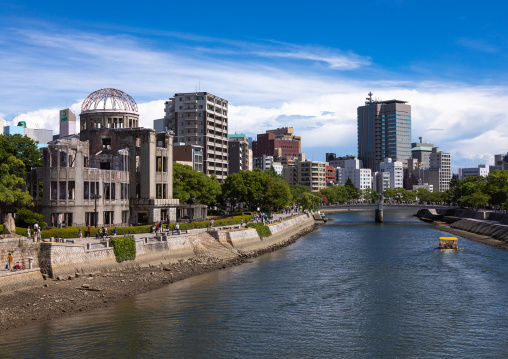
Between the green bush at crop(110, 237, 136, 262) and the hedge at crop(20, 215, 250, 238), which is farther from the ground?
the hedge at crop(20, 215, 250, 238)

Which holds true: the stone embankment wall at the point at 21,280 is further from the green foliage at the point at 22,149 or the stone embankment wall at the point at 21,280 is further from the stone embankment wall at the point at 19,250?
the green foliage at the point at 22,149

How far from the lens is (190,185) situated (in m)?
117

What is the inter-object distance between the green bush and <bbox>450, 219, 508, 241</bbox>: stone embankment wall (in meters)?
73.5

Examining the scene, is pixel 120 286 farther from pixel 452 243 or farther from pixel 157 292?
pixel 452 243

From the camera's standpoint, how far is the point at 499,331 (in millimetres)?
40938

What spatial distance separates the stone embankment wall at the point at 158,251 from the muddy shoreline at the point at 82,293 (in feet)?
3.52

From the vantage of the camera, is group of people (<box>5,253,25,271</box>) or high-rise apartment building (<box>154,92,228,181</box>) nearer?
group of people (<box>5,253,25,271</box>)

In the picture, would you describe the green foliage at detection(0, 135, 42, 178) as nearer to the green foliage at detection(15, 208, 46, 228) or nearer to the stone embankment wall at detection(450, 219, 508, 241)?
the green foliage at detection(15, 208, 46, 228)

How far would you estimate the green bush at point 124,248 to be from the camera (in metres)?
58.3

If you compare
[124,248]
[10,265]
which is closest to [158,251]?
[124,248]

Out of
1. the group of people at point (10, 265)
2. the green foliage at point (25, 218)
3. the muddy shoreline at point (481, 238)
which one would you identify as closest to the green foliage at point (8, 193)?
the green foliage at point (25, 218)

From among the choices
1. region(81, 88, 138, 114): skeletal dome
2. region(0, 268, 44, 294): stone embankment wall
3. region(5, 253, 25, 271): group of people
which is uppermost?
region(81, 88, 138, 114): skeletal dome

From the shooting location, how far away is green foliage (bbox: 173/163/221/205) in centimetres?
11325

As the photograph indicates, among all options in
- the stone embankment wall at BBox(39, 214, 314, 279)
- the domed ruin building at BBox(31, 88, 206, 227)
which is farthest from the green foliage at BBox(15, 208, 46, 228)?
the stone embankment wall at BBox(39, 214, 314, 279)
